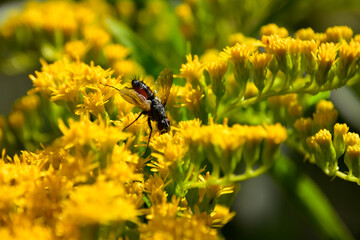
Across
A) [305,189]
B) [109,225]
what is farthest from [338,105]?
[109,225]

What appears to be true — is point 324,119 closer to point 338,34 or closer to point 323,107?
point 323,107

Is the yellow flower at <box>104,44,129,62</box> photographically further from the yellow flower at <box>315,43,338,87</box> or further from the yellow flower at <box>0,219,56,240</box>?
the yellow flower at <box>0,219,56,240</box>

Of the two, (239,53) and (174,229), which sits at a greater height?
(239,53)

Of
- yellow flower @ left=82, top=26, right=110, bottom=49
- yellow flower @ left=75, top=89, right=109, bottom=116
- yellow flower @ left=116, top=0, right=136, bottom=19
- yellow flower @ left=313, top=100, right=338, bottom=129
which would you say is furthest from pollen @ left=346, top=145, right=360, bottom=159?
yellow flower @ left=116, top=0, right=136, bottom=19

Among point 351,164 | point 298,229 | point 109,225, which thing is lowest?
point 298,229

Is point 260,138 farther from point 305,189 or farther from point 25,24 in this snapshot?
point 25,24

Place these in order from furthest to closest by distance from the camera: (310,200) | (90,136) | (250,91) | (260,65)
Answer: (310,200) < (250,91) < (260,65) < (90,136)

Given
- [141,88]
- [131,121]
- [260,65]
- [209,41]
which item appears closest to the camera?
[131,121]

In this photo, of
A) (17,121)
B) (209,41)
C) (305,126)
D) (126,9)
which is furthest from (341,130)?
(126,9)
